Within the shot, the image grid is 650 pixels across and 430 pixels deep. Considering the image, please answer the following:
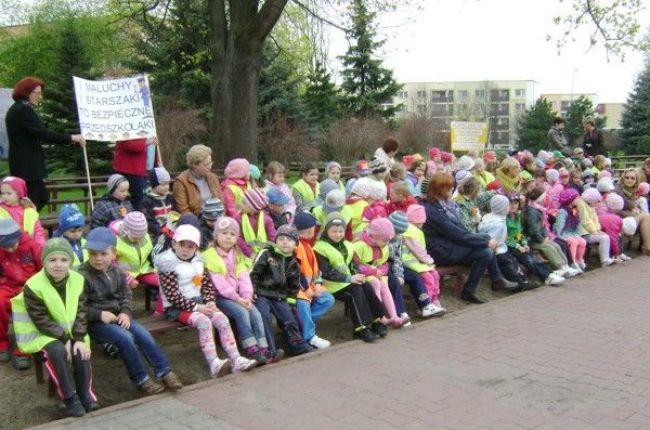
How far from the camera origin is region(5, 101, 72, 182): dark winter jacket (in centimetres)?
646

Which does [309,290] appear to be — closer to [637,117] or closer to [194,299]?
[194,299]

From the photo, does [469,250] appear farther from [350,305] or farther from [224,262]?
[224,262]

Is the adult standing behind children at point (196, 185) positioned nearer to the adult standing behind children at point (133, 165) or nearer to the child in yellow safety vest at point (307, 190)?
the adult standing behind children at point (133, 165)

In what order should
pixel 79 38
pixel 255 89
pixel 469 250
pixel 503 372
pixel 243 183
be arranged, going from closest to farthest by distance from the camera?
pixel 503 372, pixel 243 183, pixel 469 250, pixel 255 89, pixel 79 38

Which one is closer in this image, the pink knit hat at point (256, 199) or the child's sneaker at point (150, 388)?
the child's sneaker at point (150, 388)

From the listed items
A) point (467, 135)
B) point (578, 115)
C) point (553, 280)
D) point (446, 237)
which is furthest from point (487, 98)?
point (446, 237)

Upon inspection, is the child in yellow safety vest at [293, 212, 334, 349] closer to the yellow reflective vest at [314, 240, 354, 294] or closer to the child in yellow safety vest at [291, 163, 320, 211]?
the yellow reflective vest at [314, 240, 354, 294]

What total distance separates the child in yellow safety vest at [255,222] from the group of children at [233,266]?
15 mm

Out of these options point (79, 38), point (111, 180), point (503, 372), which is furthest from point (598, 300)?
point (79, 38)

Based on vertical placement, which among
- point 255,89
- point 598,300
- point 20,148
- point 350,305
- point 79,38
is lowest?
point 598,300

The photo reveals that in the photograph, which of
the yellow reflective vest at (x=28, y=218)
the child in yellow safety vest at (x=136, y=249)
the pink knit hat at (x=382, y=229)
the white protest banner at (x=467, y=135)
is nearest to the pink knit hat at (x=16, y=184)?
the yellow reflective vest at (x=28, y=218)

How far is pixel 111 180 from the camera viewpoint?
6703mm

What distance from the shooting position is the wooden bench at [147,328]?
4.79 metres

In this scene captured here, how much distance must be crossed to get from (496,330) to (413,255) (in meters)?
1.24
